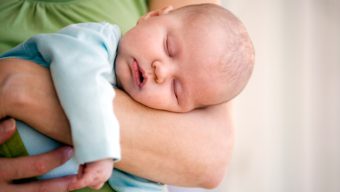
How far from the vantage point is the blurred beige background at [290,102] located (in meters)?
2.17

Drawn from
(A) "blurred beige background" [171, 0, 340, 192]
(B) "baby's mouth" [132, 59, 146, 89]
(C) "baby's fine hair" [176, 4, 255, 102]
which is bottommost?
(A) "blurred beige background" [171, 0, 340, 192]

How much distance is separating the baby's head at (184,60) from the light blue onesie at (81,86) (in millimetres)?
45

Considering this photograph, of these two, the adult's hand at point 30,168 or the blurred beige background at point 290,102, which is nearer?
the adult's hand at point 30,168

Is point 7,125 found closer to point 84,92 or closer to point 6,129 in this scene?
point 6,129

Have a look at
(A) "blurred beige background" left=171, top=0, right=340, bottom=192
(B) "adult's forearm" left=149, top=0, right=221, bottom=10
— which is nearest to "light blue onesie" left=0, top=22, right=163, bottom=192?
(B) "adult's forearm" left=149, top=0, right=221, bottom=10

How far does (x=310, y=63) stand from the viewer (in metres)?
2.18

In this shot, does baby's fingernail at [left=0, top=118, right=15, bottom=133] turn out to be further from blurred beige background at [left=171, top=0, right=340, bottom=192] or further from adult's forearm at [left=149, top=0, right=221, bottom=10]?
blurred beige background at [left=171, top=0, right=340, bottom=192]

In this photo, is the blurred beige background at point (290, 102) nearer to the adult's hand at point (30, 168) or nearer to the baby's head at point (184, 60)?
the baby's head at point (184, 60)

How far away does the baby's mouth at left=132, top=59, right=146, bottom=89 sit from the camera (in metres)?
0.99

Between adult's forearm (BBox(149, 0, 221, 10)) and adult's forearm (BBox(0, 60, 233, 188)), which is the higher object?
adult's forearm (BBox(149, 0, 221, 10))

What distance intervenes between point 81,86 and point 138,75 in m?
0.18

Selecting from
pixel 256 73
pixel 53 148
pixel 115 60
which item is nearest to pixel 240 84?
pixel 115 60

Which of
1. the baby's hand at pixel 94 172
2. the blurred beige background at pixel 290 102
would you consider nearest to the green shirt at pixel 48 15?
the baby's hand at pixel 94 172

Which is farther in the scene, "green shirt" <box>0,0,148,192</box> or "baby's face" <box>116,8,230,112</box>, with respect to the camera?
"green shirt" <box>0,0,148,192</box>
